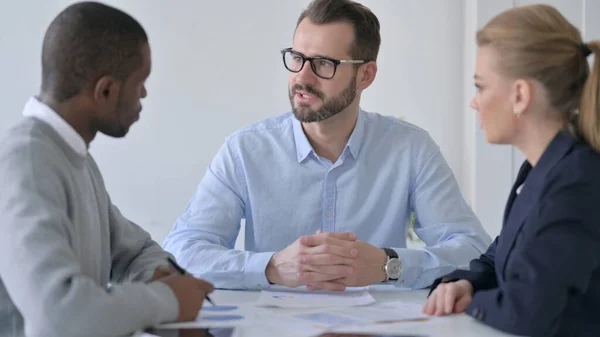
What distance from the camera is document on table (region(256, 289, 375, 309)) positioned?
5.05 feet

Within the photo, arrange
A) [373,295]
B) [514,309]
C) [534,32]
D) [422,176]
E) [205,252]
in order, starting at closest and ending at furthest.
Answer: [514,309]
[534,32]
[373,295]
[205,252]
[422,176]

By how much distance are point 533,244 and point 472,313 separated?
0.19 metres

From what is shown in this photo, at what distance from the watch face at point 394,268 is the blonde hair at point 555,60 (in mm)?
602

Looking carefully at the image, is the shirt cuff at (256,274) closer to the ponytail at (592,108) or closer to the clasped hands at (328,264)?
the clasped hands at (328,264)

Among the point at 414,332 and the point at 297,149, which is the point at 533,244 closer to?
the point at 414,332

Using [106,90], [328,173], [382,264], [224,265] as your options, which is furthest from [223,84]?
[106,90]

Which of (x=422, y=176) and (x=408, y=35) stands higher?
(x=408, y=35)

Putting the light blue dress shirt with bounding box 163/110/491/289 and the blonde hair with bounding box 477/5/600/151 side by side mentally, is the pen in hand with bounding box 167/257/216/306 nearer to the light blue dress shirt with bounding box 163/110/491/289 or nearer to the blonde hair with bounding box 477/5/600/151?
the light blue dress shirt with bounding box 163/110/491/289

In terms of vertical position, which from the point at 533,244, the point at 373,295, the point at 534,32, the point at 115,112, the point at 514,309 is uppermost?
the point at 534,32

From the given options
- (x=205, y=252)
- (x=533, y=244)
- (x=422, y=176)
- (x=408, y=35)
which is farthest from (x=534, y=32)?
(x=408, y=35)

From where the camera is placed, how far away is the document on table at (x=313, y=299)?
1538 millimetres

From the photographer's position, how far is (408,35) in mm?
3611

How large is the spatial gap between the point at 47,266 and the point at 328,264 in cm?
78

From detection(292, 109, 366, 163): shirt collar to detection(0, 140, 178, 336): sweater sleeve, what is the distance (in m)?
1.02
